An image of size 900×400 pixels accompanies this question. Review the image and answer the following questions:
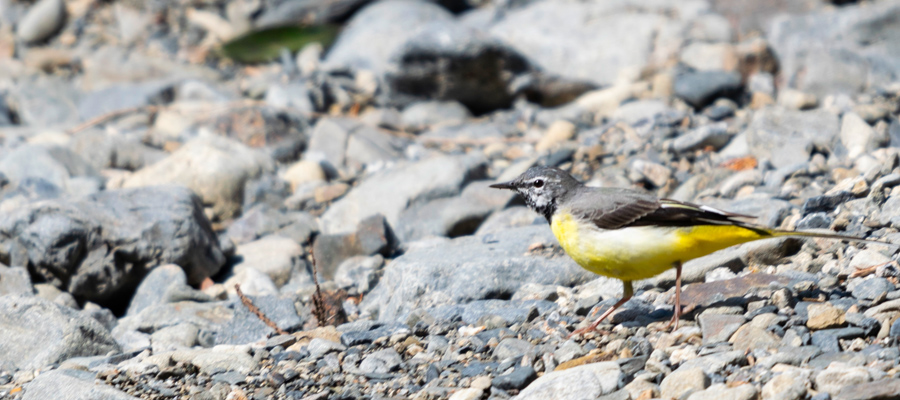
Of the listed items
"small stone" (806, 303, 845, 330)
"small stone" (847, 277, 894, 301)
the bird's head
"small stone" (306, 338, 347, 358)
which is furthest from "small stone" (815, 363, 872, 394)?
"small stone" (306, 338, 347, 358)

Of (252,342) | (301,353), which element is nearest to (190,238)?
(252,342)

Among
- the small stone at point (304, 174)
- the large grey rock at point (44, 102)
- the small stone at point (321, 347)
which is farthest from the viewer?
the large grey rock at point (44, 102)

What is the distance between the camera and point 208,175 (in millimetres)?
8969

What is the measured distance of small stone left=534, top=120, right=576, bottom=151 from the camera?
997cm

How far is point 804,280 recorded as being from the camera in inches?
194

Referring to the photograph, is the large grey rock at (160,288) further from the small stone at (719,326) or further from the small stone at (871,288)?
the small stone at (871,288)

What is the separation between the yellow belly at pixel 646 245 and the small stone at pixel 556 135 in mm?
5170

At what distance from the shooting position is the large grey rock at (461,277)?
5.64 metres

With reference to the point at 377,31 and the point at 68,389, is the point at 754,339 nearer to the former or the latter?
the point at 68,389

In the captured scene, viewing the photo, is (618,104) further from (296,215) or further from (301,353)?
(301,353)

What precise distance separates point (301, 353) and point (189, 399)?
0.70 meters

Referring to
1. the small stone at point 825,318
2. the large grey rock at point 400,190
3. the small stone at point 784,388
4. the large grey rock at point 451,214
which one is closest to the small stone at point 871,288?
the small stone at point 825,318

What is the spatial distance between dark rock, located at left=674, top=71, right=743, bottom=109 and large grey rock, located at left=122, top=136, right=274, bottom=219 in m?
5.18

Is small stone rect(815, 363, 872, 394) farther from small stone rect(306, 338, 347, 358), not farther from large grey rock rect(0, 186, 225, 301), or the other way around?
large grey rock rect(0, 186, 225, 301)
